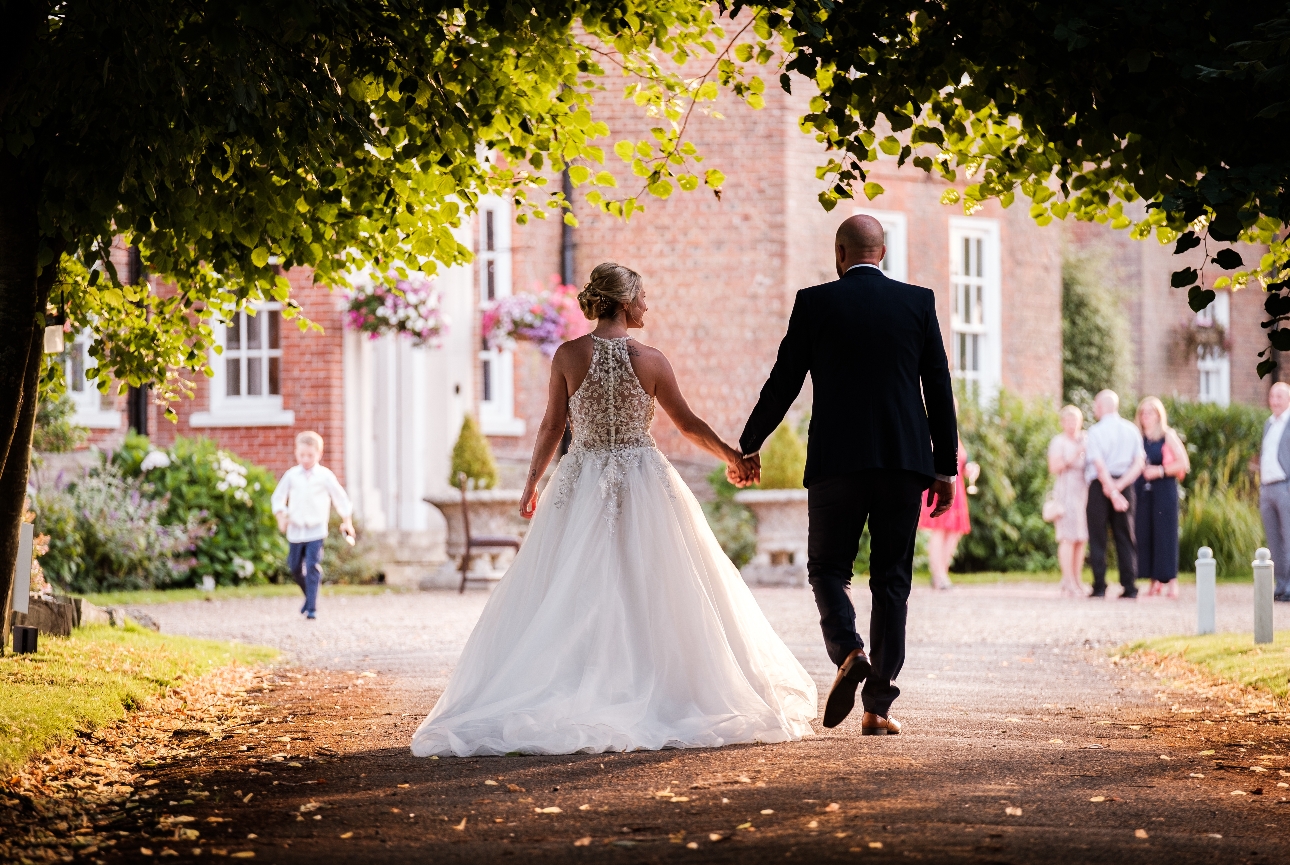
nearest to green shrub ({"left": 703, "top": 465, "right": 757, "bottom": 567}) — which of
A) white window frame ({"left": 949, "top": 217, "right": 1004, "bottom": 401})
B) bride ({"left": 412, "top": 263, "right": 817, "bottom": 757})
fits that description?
white window frame ({"left": 949, "top": 217, "right": 1004, "bottom": 401})

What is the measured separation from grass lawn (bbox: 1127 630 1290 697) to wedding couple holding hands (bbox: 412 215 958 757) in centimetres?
293

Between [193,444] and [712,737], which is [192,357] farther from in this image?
[193,444]

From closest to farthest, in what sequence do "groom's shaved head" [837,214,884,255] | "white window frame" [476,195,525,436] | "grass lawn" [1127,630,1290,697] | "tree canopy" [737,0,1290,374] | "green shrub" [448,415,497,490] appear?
1. "tree canopy" [737,0,1290,374]
2. "groom's shaved head" [837,214,884,255]
3. "grass lawn" [1127,630,1290,697]
4. "green shrub" [448,415,497,490]
5. "white window frame" [476,195,525,436]

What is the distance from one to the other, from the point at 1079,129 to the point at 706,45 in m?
2.08

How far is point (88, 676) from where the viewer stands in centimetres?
803

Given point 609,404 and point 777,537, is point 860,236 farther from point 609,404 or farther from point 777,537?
point 777,537

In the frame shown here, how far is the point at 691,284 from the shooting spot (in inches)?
882

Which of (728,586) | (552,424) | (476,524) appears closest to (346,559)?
(476,524)

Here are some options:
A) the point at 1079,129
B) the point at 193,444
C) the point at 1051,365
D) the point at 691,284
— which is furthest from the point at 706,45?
the point at 1051,365

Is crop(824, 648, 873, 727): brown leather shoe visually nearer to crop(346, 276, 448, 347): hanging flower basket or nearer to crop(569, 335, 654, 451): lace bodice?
crop(569, 335, 654, 451): lace bodice

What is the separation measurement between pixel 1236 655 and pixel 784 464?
32.9 ft

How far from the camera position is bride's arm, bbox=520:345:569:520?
23.0 feet

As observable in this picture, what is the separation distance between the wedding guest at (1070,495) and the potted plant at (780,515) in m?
2.99

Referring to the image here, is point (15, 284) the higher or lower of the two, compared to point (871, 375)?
higher
